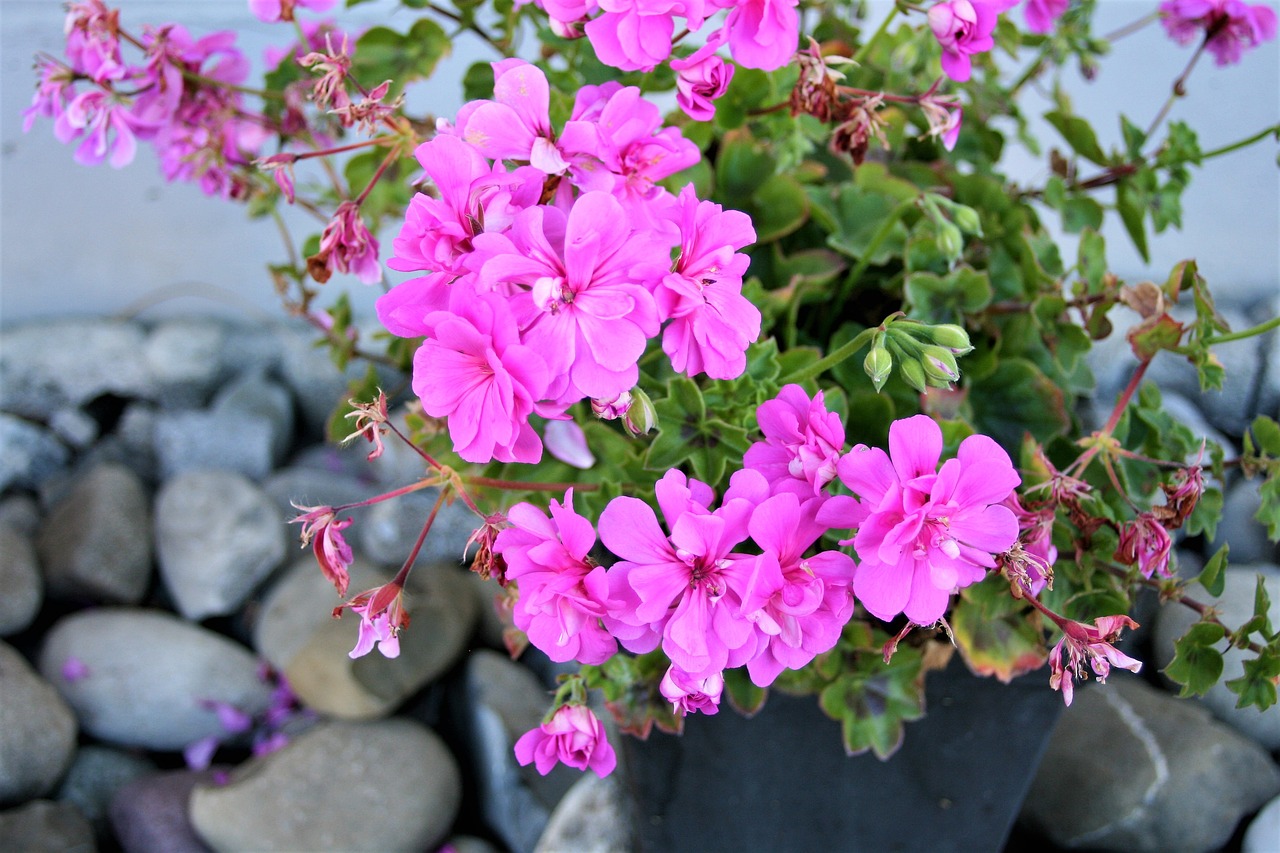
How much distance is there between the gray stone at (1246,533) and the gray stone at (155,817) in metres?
1.13

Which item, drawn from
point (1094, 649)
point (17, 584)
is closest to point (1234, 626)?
point (1094, 649)

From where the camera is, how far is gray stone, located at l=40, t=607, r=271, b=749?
→ 118 cm

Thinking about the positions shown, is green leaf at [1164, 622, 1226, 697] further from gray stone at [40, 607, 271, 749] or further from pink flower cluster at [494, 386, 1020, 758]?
gray stone at [40, 607, 271, 749]

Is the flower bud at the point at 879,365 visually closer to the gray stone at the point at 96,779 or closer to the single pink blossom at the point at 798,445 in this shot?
the single pink blossom at the point at 798,445

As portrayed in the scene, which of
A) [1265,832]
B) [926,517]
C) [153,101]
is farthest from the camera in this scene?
[1265,832]

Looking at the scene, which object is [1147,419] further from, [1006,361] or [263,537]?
[263,537]

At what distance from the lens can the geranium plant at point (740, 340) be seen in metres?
0.38

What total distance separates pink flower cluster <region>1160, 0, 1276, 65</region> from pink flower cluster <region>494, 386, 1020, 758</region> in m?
0.46

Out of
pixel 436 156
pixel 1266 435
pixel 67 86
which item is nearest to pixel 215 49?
pixel 67 86

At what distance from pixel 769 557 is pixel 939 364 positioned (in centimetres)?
10

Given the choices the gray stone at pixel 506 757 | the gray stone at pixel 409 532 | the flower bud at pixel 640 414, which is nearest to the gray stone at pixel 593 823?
the gray stone at pixel 506 757

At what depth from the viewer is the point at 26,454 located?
1.42m

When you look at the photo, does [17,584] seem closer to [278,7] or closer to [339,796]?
[339,796]

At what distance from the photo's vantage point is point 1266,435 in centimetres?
57
